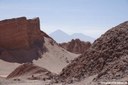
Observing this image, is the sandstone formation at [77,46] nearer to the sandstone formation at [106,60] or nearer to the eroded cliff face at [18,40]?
the eroded cliff face at [18,40]

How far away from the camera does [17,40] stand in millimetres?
43281

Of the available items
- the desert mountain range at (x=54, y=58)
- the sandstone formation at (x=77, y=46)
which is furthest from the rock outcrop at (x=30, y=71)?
the sandstone formation at (x=77, y=46)

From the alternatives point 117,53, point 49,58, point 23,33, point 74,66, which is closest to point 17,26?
point 23,33

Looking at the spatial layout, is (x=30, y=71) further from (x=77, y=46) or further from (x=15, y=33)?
(x=77, y=46)

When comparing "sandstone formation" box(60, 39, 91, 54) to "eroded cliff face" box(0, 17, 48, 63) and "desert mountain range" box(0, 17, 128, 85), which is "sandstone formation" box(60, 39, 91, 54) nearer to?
"desert mountain range" box(0, 17, 128, 85)

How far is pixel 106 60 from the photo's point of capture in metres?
16.8

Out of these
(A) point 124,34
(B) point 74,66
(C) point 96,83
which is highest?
(A) point 124,34

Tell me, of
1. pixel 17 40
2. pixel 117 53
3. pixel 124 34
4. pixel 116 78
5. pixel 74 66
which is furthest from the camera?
pixel 17 40

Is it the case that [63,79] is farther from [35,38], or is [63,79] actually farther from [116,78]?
[35,38]

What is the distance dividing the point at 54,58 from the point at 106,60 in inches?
1109

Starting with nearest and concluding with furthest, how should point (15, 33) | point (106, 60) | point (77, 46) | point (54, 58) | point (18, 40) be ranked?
1. point (106, 60)
2. point (18, 40)
3. point (15, 33)
4. point (54, 58)
5. point (77, 46)

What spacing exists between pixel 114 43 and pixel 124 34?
811 mm

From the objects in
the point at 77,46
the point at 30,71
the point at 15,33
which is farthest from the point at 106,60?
the point at 77,46

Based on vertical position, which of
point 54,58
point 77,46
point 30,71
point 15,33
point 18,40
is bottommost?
point 30,71
